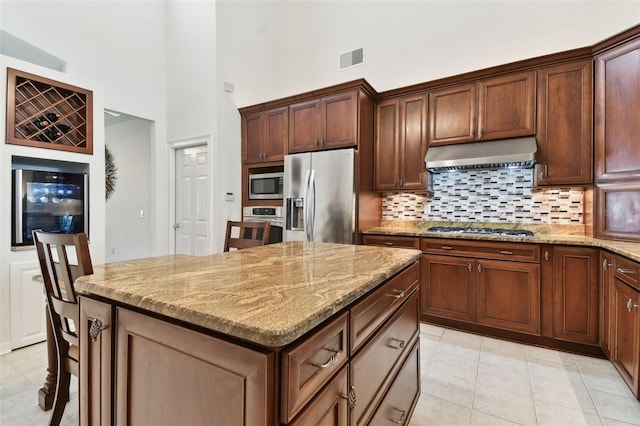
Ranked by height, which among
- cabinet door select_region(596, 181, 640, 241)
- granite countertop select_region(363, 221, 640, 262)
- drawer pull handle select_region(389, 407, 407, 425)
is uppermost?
cabinet door select_region(596, 181, 640, 241)

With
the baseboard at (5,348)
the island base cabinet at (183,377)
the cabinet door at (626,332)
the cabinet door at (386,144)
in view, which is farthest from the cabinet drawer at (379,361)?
the baseboard at (5,348)

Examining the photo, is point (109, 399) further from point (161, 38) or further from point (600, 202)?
point (161, 38)

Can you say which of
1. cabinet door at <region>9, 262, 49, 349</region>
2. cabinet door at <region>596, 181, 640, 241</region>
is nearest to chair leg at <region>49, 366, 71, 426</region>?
cabinet door at <region>9, 262, 49, 349</region>

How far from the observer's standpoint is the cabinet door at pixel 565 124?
2.66m

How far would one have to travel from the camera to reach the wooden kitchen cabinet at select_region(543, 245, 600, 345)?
7.87 ft

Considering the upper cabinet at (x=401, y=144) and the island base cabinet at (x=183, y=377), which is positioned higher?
the upper cabinet at (x=401, y=144)

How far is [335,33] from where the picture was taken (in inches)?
172

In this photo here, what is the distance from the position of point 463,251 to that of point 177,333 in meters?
2.66

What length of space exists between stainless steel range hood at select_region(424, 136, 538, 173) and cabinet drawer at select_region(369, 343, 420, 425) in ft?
6.49

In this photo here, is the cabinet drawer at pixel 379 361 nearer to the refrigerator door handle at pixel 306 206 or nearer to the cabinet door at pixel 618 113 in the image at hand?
the refrigerator door handle at pixel 306 206

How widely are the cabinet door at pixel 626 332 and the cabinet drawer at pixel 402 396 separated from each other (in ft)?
4.25

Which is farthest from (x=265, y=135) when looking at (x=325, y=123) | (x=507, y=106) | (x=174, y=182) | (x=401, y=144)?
(x=507, y=106)

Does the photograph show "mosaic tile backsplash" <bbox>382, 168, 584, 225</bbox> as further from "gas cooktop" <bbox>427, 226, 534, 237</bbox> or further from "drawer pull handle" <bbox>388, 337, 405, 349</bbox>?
"drawer pull handle" <bbox>388, 337, 405, 349</bbox>

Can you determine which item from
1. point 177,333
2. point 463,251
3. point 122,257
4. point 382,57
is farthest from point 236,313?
point 122,257
